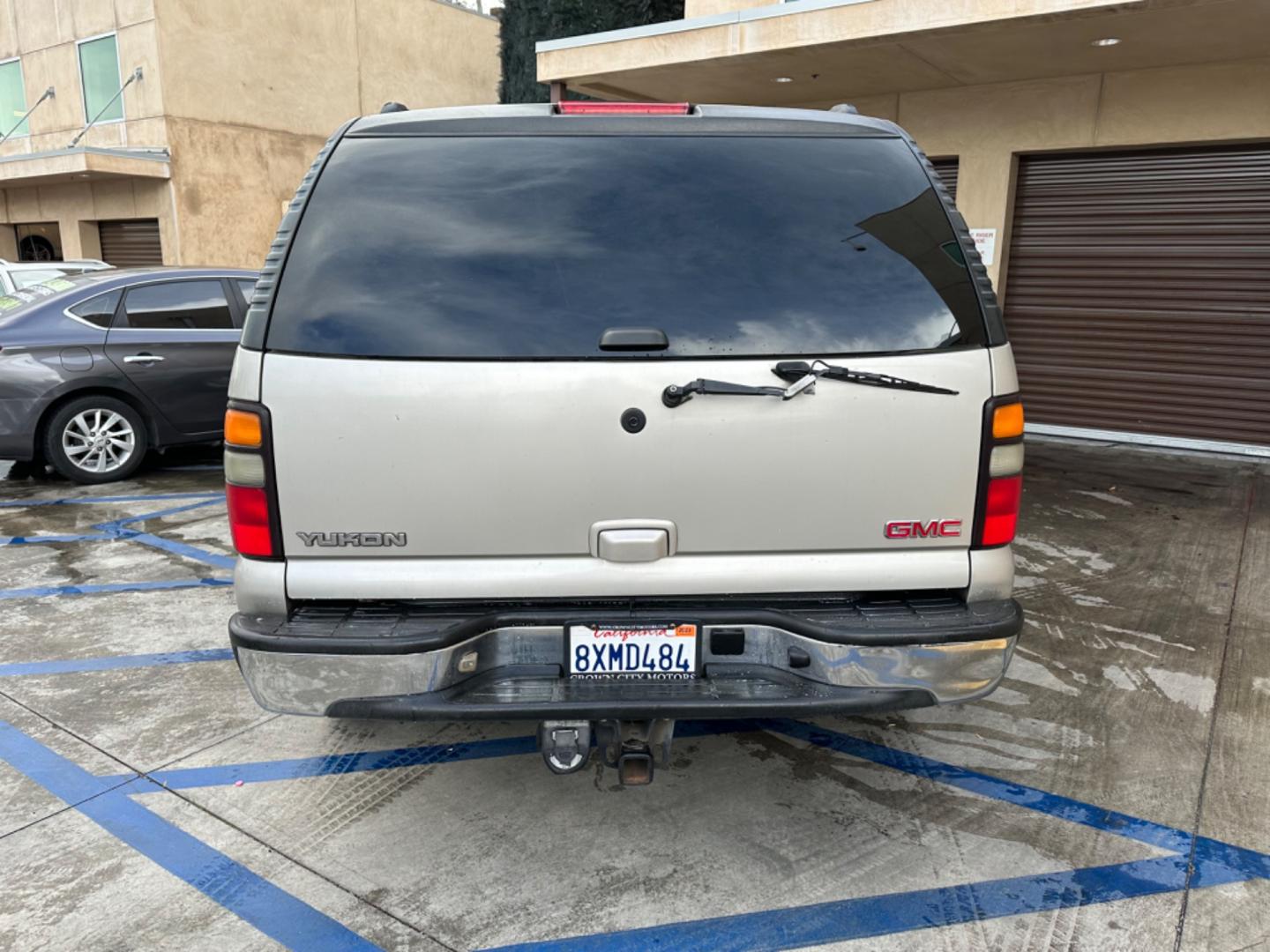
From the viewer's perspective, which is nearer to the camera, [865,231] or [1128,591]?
[865,231]

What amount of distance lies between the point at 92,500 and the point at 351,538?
5693 millimetres

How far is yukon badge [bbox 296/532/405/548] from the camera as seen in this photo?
7.82 feet

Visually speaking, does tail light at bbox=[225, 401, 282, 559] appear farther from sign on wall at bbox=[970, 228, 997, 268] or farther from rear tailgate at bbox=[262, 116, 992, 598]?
sign on wall at bbox=[970, 228, 997, 268]

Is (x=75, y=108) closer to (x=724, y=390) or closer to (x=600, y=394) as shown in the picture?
(x=600, y=394)

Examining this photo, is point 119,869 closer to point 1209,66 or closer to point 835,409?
point 835,409

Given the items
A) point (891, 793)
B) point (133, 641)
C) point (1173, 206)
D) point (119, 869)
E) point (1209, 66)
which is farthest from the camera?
point (1173, 206)

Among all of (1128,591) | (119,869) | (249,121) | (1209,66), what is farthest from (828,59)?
(249,121)

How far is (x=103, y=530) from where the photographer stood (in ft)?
20.1

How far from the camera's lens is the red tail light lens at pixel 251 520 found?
2383 mm

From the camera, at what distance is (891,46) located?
7.92 m

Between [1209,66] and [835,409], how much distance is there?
8.09 meters

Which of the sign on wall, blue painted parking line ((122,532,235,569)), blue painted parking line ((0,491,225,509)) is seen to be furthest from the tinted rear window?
the sign on wall

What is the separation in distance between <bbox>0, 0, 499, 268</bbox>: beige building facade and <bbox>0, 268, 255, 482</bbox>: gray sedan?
38.3 ft

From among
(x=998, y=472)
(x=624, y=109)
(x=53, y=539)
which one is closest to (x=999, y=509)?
(x=998, y=472)
